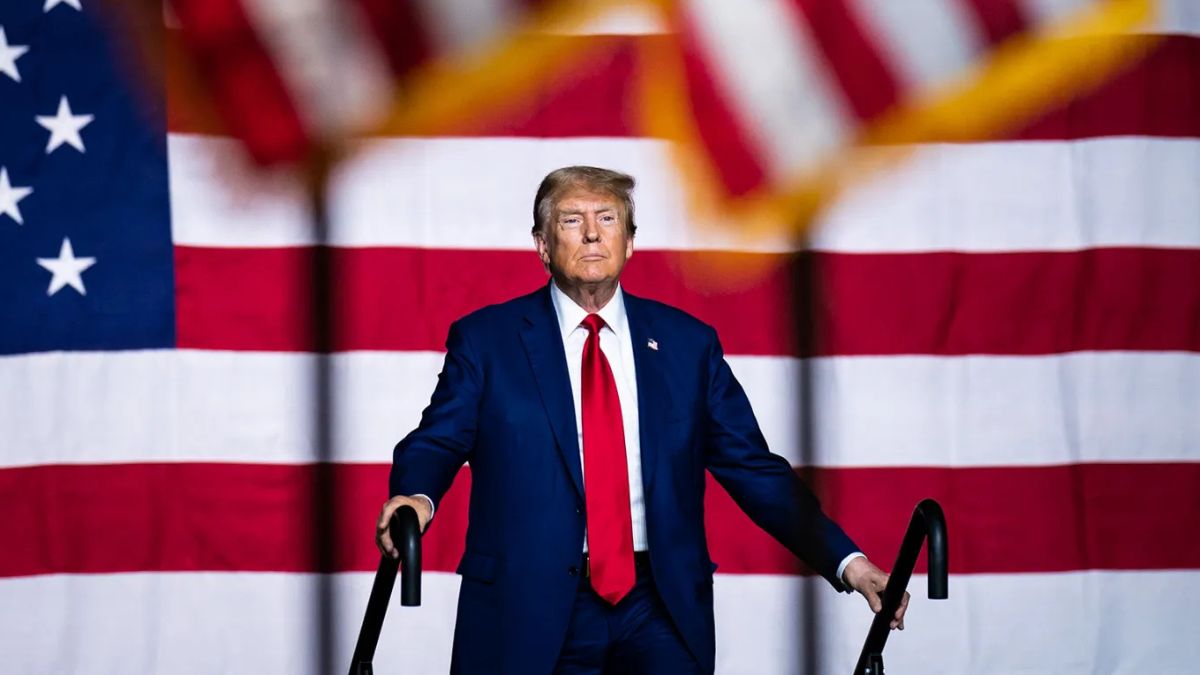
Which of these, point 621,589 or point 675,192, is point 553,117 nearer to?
point 675,192

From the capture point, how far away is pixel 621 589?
7.85 ft

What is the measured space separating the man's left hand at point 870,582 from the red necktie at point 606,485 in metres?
0.36

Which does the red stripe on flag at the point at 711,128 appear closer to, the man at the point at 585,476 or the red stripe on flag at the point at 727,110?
the red stripe on flag at the point at 727,110

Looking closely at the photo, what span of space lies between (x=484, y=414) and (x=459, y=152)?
1765 mm

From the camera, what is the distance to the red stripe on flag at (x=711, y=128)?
4.12 m

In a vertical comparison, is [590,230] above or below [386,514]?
above

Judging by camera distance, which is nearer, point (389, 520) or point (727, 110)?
point (389, 520)

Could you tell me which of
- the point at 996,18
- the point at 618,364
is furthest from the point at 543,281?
the point at 618,364

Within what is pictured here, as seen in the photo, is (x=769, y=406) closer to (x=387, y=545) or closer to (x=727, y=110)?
(x=727, y=110)

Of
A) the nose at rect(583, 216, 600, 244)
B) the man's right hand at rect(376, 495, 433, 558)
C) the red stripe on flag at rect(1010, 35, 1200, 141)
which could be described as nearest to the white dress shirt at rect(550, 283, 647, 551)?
the nose at rect(583, 216, 600, 244)

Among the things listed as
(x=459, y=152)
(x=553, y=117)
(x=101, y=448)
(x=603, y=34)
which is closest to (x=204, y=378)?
(x=101, y=448)

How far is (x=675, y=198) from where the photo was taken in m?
4.11

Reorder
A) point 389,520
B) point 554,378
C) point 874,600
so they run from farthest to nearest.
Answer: point 554,378 < point 874,600 < point 389,520

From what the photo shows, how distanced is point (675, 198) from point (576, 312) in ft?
5.21
